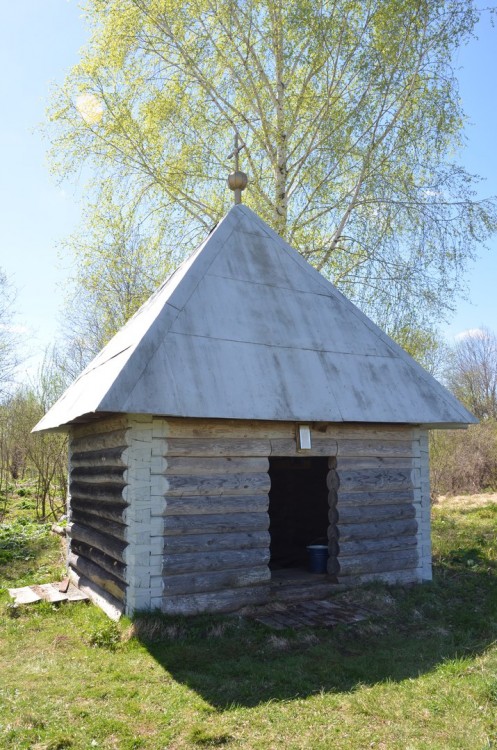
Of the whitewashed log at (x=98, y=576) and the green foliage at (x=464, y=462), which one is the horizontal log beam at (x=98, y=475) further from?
the green foliage at (x=464, y=462)

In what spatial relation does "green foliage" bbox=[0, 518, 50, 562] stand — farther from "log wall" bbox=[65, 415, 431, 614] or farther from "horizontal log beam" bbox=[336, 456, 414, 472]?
"horizontal log beam" bbox=[336, 456, 414, 472]

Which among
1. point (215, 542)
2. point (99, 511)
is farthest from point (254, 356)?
point (99, 511)

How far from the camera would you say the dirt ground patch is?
57.7ft

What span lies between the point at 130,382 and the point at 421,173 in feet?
35.5

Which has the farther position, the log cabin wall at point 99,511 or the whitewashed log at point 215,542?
the log cabin wall at point 99,511

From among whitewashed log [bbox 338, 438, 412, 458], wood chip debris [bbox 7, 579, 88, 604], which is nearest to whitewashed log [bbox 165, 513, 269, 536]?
whitewashed log [bbox 338, 438, 412, 458]

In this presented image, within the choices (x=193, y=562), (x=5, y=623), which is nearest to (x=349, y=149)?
(x=193, y=562)

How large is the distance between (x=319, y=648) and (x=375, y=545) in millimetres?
2541

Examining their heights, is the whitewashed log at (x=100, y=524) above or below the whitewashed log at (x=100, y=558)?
above

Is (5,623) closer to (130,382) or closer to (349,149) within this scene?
(130,382)

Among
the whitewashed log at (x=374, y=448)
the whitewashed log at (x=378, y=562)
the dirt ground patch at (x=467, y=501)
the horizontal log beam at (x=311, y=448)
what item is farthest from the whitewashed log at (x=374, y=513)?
the dirt ground patch at (x=467, y=501)

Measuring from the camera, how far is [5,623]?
26.6 feet

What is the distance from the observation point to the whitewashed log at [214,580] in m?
7.46

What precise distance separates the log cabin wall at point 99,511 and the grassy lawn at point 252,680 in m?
0.47
